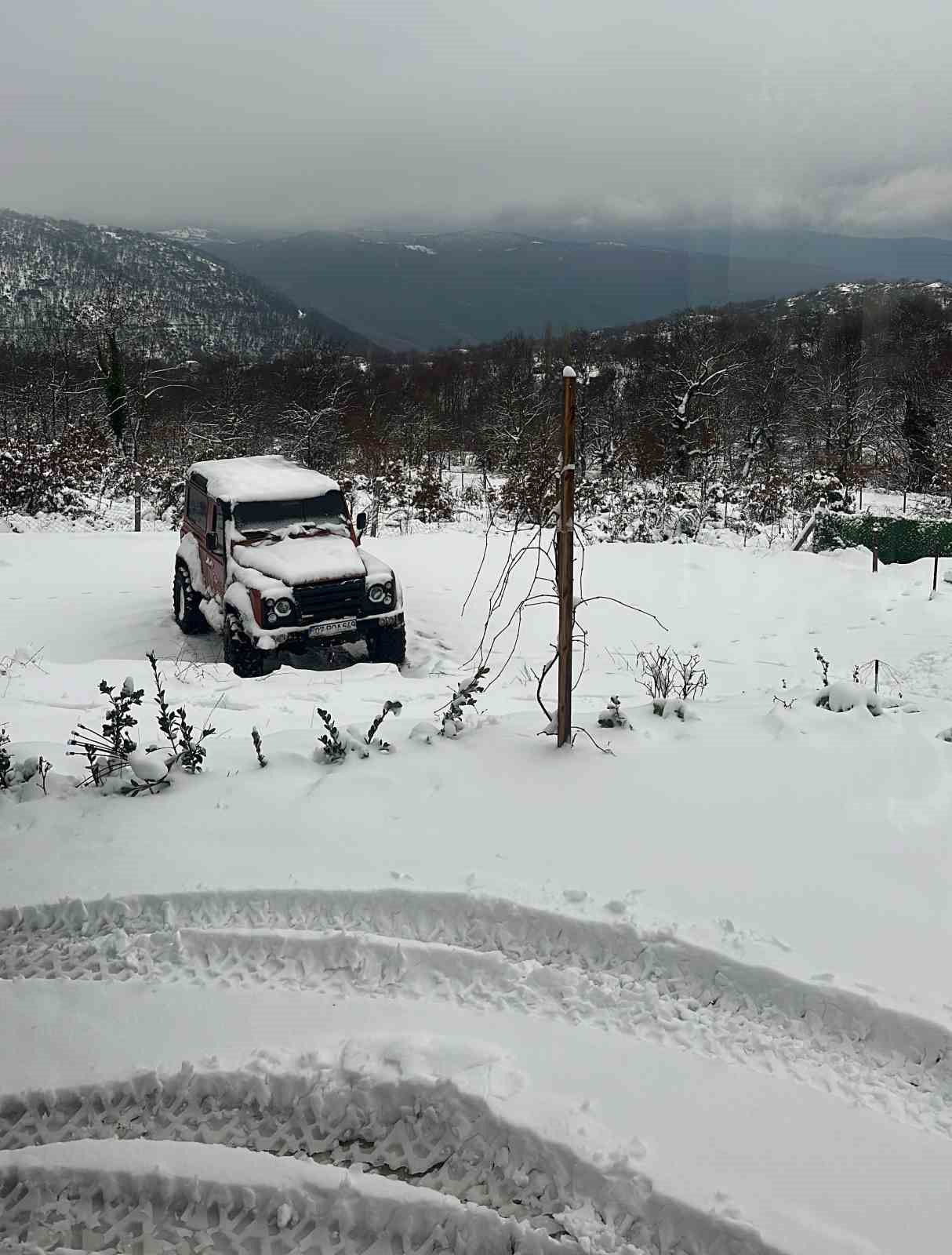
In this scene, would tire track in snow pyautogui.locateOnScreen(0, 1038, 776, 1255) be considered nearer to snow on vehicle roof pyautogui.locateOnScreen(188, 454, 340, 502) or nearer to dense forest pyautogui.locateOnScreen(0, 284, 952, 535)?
snow on vehicle roof pyautogui.locateOnScreen(188, 454, 340, 502)

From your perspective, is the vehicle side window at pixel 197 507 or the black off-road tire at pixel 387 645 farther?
the vehicle side window at pixel 197 507

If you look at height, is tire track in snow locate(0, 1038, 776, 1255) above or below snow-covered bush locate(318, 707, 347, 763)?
below

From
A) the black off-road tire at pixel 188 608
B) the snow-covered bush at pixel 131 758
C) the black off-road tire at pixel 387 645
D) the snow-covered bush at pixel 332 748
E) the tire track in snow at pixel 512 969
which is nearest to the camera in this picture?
the tire track in snow at pixel 512 969

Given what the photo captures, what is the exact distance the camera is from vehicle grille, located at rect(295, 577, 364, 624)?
6.89 metres

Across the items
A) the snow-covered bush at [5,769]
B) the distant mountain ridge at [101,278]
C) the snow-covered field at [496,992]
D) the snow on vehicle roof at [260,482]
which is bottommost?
the snow-covered field at [496,992]

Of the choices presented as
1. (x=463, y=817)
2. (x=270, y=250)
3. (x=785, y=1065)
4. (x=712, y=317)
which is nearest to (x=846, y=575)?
(x=270, y=250)

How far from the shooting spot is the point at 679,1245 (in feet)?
5.94

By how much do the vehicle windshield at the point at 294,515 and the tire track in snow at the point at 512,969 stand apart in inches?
196

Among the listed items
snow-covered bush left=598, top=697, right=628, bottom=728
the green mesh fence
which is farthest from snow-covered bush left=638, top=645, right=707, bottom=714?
the green mesh fence

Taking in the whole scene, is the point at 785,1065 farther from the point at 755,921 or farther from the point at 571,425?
the point at 571,425

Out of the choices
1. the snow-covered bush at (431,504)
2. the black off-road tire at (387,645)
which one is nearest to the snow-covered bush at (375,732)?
the black off-road tire at (387,645)

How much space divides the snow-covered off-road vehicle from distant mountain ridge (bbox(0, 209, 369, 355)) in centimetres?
148

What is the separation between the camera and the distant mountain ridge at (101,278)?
4.01 metres

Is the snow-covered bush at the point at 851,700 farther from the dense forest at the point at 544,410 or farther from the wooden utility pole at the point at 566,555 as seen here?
the dense forest at the point at 544,410
